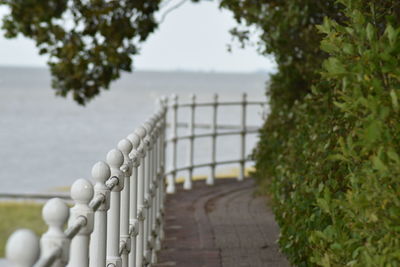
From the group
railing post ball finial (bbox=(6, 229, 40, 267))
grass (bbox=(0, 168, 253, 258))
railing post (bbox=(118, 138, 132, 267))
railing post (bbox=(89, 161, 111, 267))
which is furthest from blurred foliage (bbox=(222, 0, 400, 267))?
grass (bbox=(0, 168, 253, 258))

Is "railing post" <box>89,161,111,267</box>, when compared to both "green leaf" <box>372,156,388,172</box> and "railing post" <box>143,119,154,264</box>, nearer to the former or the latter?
"green leaf" <box>372,156,388,172</box>

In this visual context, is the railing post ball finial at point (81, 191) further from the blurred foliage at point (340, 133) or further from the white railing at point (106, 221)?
the blurred foliage at point (340, 133)

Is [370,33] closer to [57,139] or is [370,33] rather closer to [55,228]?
[55,228]

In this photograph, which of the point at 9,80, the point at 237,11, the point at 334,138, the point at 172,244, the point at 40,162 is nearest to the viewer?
the point at 334,138

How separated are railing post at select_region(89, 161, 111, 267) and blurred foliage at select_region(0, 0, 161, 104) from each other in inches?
278

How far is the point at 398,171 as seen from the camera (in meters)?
3.85

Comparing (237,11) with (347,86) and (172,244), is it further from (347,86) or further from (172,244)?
(347,86)

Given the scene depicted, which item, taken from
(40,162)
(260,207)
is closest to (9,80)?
(40,162)

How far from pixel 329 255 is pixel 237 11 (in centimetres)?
619

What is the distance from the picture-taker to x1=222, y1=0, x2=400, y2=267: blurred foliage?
4.01m

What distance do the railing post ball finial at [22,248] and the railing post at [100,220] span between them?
6.19ft

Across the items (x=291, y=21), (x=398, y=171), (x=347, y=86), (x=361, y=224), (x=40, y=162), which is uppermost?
(x=291, y=21)

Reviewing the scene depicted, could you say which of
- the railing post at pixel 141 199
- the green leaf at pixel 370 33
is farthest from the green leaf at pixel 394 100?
the railing post at pixel 141 199

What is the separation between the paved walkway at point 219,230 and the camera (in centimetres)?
860
